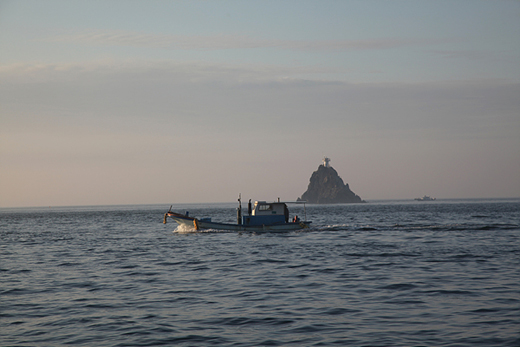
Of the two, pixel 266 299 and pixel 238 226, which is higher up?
pixel 238 226

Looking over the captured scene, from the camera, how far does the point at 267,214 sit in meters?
49.7

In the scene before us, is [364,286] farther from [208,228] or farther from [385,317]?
[208,228]

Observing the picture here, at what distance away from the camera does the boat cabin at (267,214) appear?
1946 inches

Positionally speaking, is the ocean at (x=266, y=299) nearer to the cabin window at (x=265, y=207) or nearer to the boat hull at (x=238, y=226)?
the boat hull at (x=238, y=226)

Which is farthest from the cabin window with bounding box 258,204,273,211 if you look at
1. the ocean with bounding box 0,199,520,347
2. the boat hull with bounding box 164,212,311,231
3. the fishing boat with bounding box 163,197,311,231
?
the ocean with bounding box 0,199,520,347

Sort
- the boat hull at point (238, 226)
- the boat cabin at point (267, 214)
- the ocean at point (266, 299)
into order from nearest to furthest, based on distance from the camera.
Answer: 1. the ocean at point (266, 299)
2. the boat hull at point (238, 226)
3. the boat cabin at point (267, 214)

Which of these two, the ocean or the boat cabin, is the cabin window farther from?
the ocean

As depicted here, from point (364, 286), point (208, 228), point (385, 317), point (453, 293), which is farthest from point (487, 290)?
point (208, 228)

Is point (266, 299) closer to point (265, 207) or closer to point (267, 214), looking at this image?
point (267, 214)

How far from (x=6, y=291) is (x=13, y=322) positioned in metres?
5.95

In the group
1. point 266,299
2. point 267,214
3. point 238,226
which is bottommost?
point 266,299

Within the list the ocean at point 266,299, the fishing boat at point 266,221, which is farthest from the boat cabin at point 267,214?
the ocean at point 266,299

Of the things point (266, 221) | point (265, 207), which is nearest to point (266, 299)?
point (266, 221)

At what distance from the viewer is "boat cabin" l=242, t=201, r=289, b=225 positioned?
49438mm
